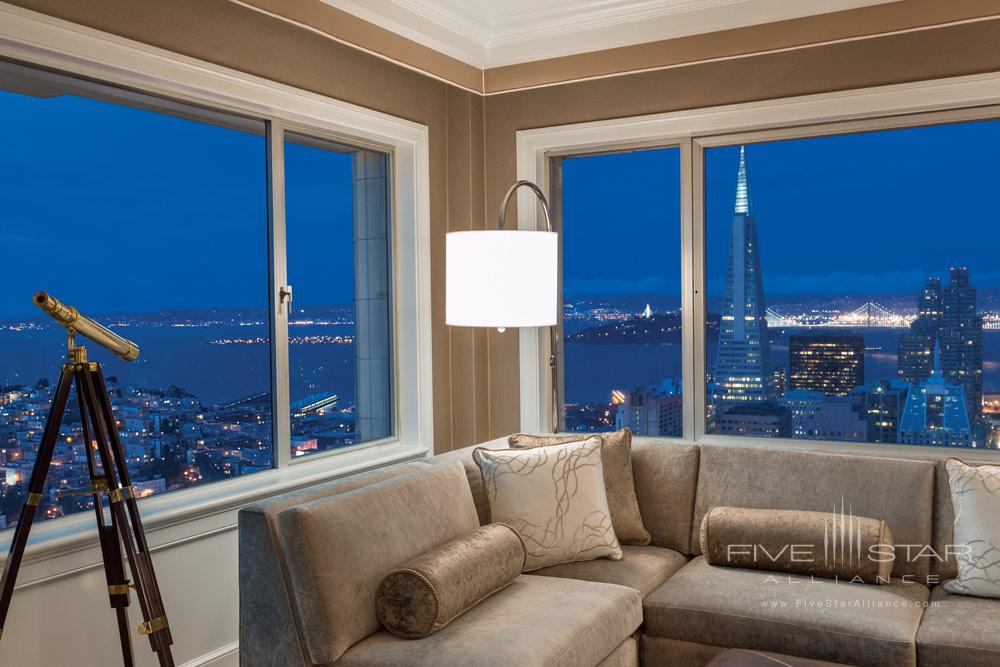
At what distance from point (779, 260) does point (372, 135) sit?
1.87 meters

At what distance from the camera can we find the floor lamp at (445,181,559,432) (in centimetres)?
318

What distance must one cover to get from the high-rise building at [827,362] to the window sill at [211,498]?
1722mm

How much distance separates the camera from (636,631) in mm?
2979

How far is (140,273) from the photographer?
3.11m

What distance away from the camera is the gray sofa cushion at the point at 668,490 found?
3498mm

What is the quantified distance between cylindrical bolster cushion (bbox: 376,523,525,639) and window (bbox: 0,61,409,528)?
108 centimetres

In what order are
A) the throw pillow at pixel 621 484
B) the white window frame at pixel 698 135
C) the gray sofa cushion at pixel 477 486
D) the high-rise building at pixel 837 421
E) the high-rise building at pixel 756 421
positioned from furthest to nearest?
the high-rise building at pixel 756 421
the high-rise building at pixel 837 421
the white window frame at pixel 698 135
the throw pillow at pixel 621 484
the gray sofa cushion at pixel 477 486

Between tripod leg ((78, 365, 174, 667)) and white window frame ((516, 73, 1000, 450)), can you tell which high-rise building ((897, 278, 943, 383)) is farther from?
tripod leg ((78, 365, 174, 667))

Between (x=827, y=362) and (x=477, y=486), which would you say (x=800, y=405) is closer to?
(x=827, y=362)

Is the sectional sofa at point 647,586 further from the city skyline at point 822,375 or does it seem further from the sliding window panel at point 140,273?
the sliding window panel at point 140,273

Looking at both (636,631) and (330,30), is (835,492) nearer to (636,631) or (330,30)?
(636,631)

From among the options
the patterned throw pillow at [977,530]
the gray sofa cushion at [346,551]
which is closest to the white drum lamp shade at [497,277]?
the gray sofa cushion at [346,551]

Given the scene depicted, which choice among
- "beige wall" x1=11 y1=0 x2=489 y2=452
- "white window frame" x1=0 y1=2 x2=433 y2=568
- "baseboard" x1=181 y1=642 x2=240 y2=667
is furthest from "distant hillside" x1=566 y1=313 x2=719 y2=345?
"baseboard" x1=181 y1=642 x2=240 y2=667

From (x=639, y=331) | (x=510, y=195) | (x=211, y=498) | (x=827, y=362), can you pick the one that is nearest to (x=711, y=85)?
(x=510, y=195)
